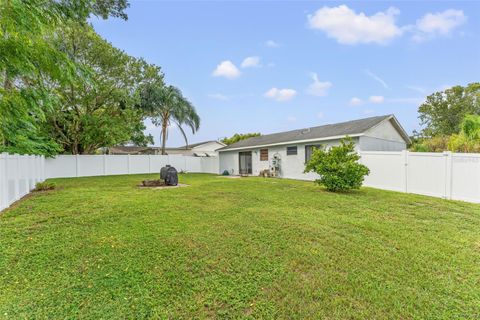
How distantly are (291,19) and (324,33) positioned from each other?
75.4 inches

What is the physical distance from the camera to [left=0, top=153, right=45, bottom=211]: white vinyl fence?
6039 millimetres

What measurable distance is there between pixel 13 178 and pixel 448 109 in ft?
109

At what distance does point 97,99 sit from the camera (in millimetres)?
17375

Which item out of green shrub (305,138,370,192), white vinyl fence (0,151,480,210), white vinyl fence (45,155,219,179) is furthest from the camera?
white vinyl fence (45,155,219,179)

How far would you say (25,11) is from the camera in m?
2.70

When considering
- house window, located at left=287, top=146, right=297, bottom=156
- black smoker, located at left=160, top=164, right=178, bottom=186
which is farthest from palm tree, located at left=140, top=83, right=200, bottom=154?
black smoker, located at left=160, top=164, right=178, bottom=186

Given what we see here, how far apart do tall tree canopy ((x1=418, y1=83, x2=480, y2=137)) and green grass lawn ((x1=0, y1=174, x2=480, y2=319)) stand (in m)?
24.2

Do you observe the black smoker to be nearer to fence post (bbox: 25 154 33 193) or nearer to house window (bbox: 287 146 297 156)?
fence post (bbox: 25 154 33 193)

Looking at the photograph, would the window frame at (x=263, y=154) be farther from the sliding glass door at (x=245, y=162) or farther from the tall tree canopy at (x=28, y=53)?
the tall tree canopy at (x=28, y=53)

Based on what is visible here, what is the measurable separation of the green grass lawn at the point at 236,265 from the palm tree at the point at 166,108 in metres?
15.7

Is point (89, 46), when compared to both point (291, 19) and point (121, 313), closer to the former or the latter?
point (291, 19)

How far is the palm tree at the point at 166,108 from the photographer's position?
1998cm

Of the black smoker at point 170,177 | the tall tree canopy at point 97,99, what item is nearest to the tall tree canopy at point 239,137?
the tall tree canopy at point 97,99

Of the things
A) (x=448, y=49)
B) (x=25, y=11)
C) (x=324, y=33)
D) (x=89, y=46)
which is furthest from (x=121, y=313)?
(x=89, y=46)
